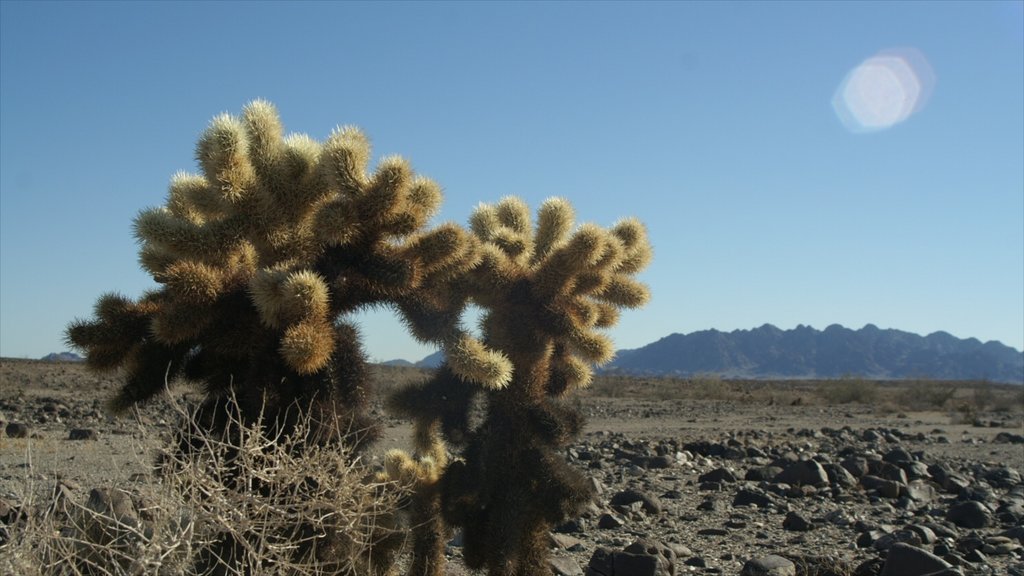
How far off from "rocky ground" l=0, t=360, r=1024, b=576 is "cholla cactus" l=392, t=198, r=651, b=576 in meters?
1.15

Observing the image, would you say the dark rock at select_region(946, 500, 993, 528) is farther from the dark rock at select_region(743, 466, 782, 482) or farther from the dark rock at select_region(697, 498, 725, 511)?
the dark rock at select_region(743, 466, 782, 482)

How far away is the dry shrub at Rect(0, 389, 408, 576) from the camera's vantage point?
12.1 feet

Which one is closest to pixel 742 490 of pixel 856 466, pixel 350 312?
pixel 856 466

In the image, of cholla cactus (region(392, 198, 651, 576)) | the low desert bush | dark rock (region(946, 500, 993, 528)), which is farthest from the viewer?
the low desert bush

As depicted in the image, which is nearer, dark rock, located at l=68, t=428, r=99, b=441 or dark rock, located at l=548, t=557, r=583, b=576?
dark rock, located at l=548, t=557, r=583, b=576

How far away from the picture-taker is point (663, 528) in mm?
8438

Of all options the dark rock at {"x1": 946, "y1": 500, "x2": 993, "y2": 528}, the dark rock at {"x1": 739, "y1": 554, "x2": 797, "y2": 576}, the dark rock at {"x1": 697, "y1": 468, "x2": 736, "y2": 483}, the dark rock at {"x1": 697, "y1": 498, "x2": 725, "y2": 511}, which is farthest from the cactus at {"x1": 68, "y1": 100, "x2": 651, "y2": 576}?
the dark rock at {"x1": 697, "y1": 468, "x2": 736, "y2": 483}

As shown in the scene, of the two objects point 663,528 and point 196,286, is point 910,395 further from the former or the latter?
point 196,286

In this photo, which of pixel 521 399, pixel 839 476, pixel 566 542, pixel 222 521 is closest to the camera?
pixel 222 521

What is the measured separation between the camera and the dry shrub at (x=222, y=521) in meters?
3.67

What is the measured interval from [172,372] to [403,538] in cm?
162

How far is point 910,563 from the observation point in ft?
19.7

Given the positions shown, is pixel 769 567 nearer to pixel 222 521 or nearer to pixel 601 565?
pixel 601 565

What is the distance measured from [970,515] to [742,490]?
2203 mm
